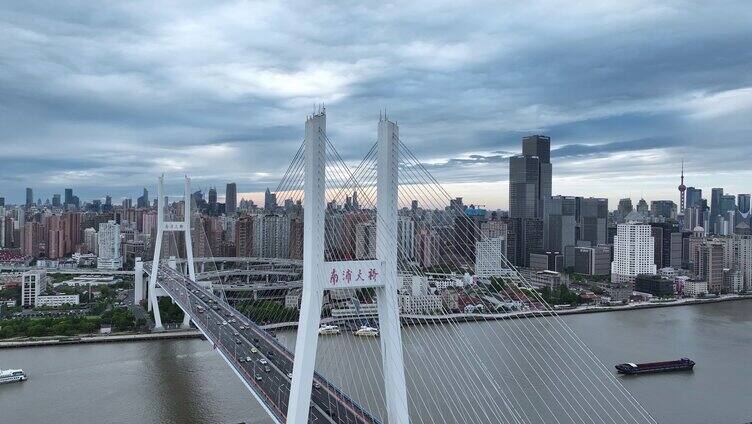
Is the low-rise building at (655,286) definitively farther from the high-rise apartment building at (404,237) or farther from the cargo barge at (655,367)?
the cargo barge at (655,367)

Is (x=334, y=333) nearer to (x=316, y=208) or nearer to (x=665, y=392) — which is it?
(x=665, y=392)

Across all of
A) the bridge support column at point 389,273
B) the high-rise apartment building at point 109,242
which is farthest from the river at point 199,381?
the high-rise apartment building at point 109,242

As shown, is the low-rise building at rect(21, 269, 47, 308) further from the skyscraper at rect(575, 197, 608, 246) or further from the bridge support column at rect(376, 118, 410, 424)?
the skyscraper at rect(575, 197, 608, 246)

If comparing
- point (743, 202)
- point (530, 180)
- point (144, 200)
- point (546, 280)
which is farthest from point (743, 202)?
point (144, 200)

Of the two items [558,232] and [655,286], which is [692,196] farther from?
[655,286]

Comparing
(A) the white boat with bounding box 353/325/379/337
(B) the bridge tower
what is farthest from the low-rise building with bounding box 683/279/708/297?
(B) the bridge tower

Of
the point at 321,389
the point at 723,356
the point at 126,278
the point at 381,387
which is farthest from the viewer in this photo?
the point at 126,278

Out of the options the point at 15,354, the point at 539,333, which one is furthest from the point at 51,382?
the point at 539,333
